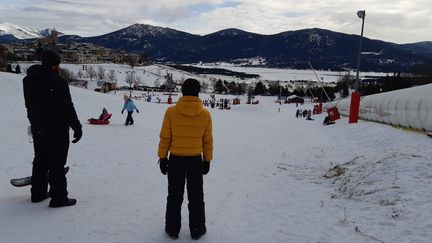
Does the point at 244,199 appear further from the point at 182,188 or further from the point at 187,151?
the point at 187,151

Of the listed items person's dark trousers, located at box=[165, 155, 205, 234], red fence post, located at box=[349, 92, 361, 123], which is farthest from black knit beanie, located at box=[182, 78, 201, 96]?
red fence post, located at box=[349, 92, 361, 123]

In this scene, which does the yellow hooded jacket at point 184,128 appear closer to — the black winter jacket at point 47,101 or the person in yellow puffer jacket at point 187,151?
the person in yellow puffer jacket at point 187,151

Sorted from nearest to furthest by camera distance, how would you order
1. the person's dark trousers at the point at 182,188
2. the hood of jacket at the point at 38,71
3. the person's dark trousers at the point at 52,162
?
the person's dark trousers at the point at 182,188 < the hood of jacket at the point at 38,71 < the person's dark trousers at the point at 52,162

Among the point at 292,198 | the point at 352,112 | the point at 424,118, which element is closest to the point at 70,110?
the point at 292,198

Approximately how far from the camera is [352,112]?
24.1 m

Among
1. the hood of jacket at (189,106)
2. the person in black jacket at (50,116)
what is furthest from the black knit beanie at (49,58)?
the hood of jacket at (189,106)

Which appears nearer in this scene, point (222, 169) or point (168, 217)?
point (168, 217)

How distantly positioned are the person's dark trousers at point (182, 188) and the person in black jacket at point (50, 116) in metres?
1.71

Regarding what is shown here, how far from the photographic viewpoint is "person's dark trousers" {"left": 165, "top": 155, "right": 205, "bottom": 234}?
5137 mm

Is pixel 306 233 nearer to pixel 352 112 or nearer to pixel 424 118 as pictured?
pixel 424 118

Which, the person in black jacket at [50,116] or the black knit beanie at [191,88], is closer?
the black knit beanie at [191,88]

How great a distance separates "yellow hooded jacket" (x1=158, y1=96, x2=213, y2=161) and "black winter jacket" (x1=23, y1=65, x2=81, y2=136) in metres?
1.60

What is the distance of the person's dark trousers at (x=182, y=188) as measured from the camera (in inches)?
202

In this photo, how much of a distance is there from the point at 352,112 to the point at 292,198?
17.7 m
